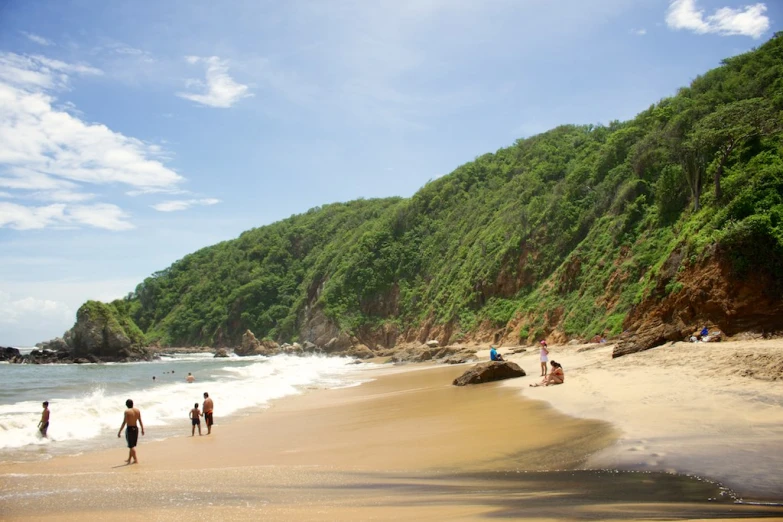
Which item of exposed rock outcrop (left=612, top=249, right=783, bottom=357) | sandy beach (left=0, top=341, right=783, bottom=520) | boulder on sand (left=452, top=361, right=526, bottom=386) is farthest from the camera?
boulder on sand (left=452, top=361, right=526, bottom=386)

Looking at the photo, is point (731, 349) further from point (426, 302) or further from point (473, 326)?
point (426, 302)

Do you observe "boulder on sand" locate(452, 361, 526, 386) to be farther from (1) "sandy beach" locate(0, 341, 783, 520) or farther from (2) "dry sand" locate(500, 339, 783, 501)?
(1) "sandy beach" locate(0, 341, 783, 520)

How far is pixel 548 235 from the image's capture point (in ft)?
146

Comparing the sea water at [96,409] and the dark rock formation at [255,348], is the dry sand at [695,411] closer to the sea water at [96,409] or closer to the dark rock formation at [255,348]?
the sea water at [96,409]

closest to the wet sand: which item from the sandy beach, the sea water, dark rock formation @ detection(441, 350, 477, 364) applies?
the sandy beach

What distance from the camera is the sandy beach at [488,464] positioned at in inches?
220

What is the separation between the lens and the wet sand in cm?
546

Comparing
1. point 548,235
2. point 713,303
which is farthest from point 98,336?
point 713,303

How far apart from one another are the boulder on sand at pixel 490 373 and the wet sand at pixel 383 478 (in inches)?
195

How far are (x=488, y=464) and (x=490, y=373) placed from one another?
10760 mm

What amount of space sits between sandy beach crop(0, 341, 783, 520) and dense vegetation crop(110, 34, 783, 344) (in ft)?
37.7

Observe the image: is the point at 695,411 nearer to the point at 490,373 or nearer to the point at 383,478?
the point at 383,478

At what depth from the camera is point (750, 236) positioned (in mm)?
18516

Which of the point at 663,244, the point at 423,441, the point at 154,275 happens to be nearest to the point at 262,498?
the point at 423,441
